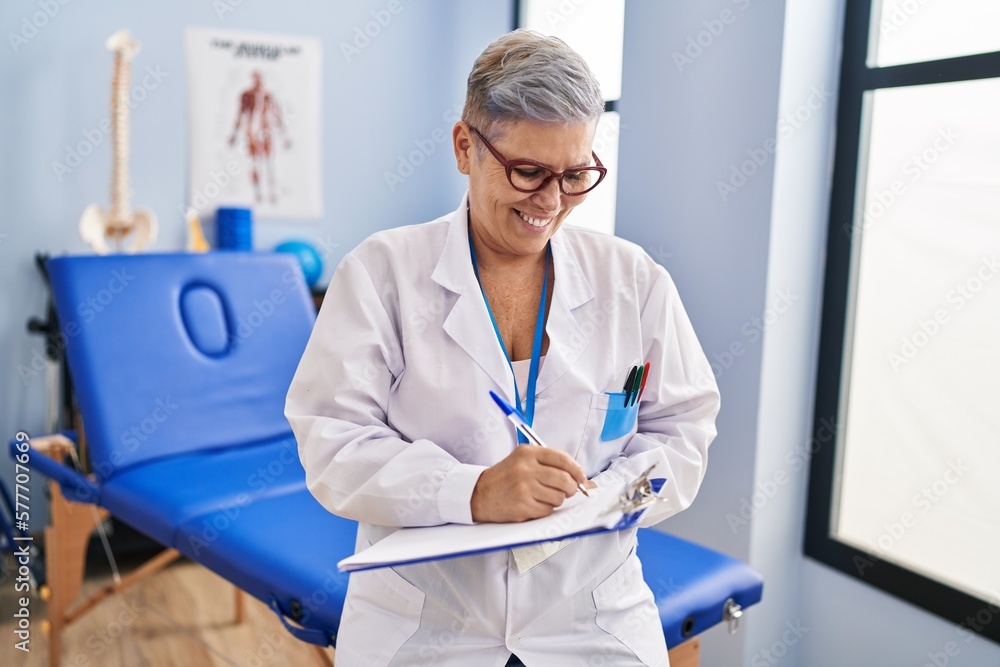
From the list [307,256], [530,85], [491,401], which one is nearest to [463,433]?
[491,401]

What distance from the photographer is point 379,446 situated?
1.07 metres

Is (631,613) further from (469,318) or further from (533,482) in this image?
(469,318)

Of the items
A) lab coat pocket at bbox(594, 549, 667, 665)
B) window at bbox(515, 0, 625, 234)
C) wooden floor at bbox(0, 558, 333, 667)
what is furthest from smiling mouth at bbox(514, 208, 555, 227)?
window at bbox(515, 0, 625, 234)

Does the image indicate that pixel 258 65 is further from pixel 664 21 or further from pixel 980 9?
pixel 980 9

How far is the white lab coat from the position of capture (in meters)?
1.10

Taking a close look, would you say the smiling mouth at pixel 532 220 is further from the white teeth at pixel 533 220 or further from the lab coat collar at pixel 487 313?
the lab coat collar at pixel 487 313

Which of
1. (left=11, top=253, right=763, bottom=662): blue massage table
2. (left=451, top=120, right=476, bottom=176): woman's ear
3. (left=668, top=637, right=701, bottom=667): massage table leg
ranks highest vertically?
(left=451, top=120, right=476, bottom=176): woman's ear

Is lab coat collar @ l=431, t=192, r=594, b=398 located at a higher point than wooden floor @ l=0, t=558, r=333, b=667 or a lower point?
higher

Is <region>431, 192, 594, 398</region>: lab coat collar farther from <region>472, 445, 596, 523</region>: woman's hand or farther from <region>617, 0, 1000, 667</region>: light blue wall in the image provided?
<region>617, 0, 1000, 667</region>: light blue wall

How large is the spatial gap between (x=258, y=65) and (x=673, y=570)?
9.06ft

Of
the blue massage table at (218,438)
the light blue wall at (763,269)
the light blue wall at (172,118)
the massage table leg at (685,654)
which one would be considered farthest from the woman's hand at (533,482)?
the light blue wall at (172,118)

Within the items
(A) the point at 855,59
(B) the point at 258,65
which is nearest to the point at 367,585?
(A) the point at 855,59

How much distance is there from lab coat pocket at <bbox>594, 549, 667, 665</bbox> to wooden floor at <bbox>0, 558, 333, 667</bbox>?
125 cm

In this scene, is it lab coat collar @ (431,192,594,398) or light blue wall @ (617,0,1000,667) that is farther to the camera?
light blue wall @ (617,0,1000,667)
